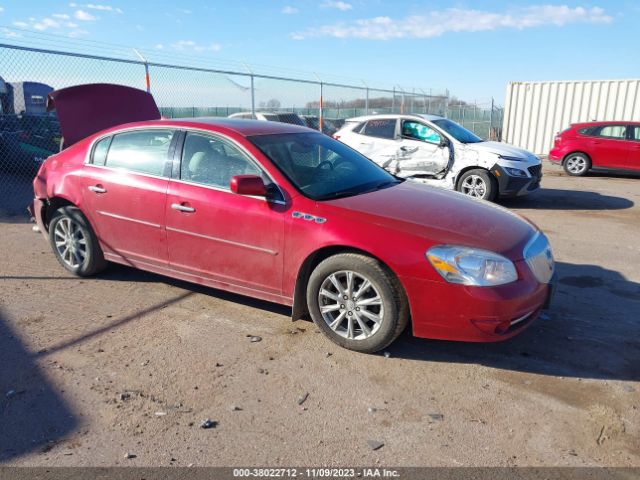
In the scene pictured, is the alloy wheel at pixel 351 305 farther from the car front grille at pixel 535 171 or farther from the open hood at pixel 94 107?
the car front grille at pixel 535 171

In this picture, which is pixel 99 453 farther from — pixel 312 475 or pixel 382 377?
pixel 382 377

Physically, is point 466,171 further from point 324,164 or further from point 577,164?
point 577,164

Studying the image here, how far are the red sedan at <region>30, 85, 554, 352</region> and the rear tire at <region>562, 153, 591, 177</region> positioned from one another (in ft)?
34.5

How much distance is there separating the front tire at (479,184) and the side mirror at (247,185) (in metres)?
5.88

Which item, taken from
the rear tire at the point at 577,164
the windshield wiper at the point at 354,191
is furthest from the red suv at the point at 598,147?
the windshield wiper at the point at 354,191

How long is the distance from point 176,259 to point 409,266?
209 cm

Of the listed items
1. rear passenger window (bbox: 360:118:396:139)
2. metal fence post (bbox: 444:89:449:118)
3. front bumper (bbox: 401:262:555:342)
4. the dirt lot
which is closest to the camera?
the dirt lot

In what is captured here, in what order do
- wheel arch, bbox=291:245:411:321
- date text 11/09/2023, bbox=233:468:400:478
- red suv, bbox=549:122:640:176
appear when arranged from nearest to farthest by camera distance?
1. date text 11/09/2023, bbox=233:468:400:478
2. wheel arch, bbox=291:245:411:321
3. red suv, bbox=549:122:640:176

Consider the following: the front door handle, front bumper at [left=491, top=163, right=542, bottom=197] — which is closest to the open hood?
the front door handle

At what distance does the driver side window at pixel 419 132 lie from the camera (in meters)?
9.00

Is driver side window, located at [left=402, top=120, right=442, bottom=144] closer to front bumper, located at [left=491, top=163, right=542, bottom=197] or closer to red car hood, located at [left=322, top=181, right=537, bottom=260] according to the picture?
front bumper, located at [left=491, top=163, right=542, bottom=197]

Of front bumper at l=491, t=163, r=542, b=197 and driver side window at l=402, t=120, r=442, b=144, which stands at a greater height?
driver side window at l=402, t=120, r=442, b=144

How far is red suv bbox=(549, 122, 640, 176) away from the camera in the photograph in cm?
1248

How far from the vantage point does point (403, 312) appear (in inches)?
134
